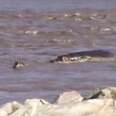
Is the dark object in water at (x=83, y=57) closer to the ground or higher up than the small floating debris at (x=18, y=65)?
closer to the ground

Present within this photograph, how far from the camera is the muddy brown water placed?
15.2 metres

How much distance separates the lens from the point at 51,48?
23094mm

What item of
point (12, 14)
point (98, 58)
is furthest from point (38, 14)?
point (98, 58)

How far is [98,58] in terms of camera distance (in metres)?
19.4

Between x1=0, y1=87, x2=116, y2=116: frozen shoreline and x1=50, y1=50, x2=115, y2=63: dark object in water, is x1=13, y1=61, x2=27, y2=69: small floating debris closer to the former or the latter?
x1=50, y1=50, x2=115, y2=63: dark object in water

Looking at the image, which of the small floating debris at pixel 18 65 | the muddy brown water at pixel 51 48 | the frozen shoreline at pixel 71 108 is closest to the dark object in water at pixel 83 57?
the muddy brown water at pixel 51 48

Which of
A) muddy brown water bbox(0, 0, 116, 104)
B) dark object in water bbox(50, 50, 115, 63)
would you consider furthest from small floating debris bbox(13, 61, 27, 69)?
dark object in water bbox(50, 50, 115, 63)

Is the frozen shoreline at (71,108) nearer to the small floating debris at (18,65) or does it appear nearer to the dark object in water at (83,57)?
the small floating debris at (18,65)

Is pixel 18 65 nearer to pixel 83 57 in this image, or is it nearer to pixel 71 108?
pixel 83 57

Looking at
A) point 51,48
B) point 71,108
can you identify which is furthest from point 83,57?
point 71,108

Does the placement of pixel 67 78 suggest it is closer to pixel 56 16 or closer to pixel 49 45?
pixel 49 45

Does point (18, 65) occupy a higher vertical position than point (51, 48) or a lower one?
higher

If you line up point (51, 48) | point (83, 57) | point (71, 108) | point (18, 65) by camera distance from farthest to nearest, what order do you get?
point (51, 48) → point (83, 57) → point (18, 65) → point (71, 108)

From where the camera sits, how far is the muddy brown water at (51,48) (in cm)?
1523
